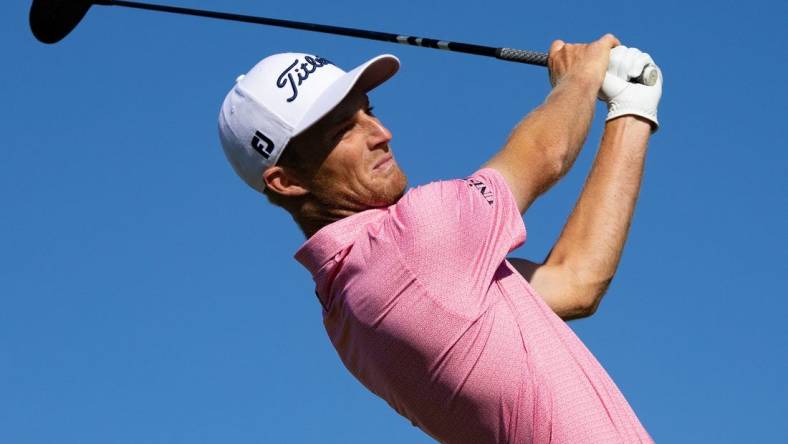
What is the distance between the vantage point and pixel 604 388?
17.1ft

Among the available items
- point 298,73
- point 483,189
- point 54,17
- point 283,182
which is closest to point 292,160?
point 283,182

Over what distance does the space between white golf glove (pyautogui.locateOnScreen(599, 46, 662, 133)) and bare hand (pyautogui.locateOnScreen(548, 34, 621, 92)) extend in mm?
43

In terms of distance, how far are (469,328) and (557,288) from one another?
0.75 m

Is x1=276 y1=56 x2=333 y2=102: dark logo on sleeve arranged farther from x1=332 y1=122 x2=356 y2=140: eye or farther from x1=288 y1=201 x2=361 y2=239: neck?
x1=288 y1=201 x2=361 y2=239: neck

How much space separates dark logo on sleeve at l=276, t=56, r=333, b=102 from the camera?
590 centimetres

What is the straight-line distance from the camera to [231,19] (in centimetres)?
809

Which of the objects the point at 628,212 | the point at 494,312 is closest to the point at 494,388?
the point at 494,312

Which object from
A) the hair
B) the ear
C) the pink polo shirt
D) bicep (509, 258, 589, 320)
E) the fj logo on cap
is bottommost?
the pink polo shirt

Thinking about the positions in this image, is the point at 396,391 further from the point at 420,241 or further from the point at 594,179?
the point at 594,179

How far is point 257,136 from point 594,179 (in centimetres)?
138

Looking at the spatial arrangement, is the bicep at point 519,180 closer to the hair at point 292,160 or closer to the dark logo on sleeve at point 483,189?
the dark logo on sleeve at point 483,189

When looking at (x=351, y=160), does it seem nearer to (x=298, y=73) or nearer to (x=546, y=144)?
(x=298, y=73)

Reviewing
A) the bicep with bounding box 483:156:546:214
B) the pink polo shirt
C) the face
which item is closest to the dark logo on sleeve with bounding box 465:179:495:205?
the pink polo shirt

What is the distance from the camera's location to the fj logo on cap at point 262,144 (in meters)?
5.85
